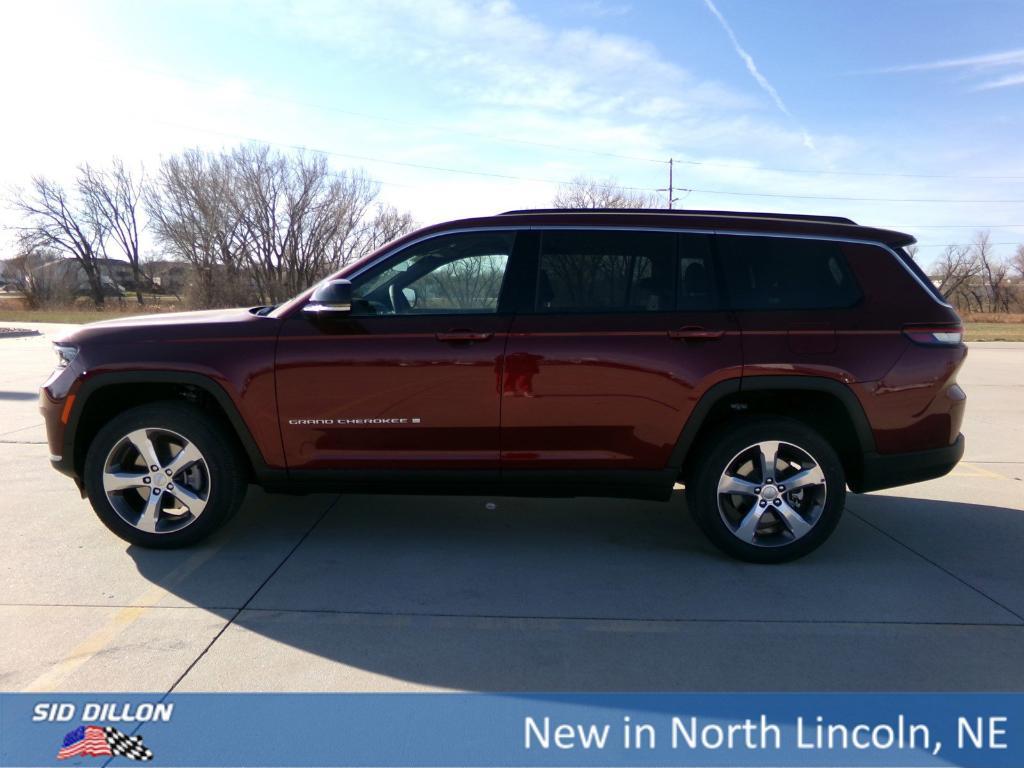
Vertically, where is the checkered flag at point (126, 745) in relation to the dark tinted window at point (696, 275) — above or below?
below

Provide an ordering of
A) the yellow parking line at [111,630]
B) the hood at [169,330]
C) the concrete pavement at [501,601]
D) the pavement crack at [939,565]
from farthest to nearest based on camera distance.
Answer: the hood at [169,330], the pavement crack at [939,565], the concrete pavement at [501,601], the yellow parking line at [111,630]

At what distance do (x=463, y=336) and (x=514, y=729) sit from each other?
1.99 meters

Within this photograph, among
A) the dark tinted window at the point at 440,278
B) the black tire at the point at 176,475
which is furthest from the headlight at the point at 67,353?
the dark tinted window at the point at 440,278

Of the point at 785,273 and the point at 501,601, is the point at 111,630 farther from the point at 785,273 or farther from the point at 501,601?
the point at 785,273

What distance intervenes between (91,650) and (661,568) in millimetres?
2782

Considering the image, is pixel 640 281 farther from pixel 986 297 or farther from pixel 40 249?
pixel 986 297

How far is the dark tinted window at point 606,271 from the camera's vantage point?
13.1 feet

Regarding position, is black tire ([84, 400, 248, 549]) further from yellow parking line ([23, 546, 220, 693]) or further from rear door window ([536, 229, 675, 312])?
rear door window ([536, 229, 675, 312])

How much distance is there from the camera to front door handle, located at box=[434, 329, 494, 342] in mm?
3871

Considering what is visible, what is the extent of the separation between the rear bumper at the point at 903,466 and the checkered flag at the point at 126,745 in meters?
3.65

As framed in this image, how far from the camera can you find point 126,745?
2465 millimetres

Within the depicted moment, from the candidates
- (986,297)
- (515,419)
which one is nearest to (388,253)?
(515,419)

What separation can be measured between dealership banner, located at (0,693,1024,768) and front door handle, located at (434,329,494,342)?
1815 mm

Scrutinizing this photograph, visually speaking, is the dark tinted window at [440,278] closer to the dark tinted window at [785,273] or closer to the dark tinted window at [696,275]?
the dark tinted window at [696,275]
